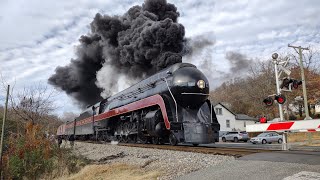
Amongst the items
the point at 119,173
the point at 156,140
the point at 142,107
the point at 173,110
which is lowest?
the point at 119,173

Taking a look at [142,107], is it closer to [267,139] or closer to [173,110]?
[173,110]

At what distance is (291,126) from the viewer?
8.92 meters

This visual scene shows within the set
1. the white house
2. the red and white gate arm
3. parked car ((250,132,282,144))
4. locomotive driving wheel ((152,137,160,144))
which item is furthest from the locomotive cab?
the white house

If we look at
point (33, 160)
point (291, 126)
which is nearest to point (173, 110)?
point (291, 126)

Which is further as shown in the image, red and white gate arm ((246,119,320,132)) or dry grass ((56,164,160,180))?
dry grass ((56,164,160,180))

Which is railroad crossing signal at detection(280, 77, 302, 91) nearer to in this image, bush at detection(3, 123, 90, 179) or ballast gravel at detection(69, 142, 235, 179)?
ballast gravel at detection(69, 142, 235, 179)

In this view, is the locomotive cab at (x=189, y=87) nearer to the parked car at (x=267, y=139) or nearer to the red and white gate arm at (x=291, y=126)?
the red and white gate arm at (x=291, y=126)

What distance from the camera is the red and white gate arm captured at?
8.09 m

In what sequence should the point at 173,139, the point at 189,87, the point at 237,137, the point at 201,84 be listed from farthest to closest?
the point at 237,137, the point at 201,84, the point at 189,87, the point at 173,139

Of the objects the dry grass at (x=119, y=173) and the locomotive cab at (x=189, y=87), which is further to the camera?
the locomotive cab at (x=189, y=87)

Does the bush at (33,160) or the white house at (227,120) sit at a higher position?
the white house at (227,120)

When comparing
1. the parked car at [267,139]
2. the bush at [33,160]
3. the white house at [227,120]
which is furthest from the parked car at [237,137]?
the bush at [33,160]

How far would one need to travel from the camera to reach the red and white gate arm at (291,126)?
8094 millimetres

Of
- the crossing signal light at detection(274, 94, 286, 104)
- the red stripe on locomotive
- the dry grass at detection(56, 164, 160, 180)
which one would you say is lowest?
the dry grass at detection(56, 164, 160, 180)
